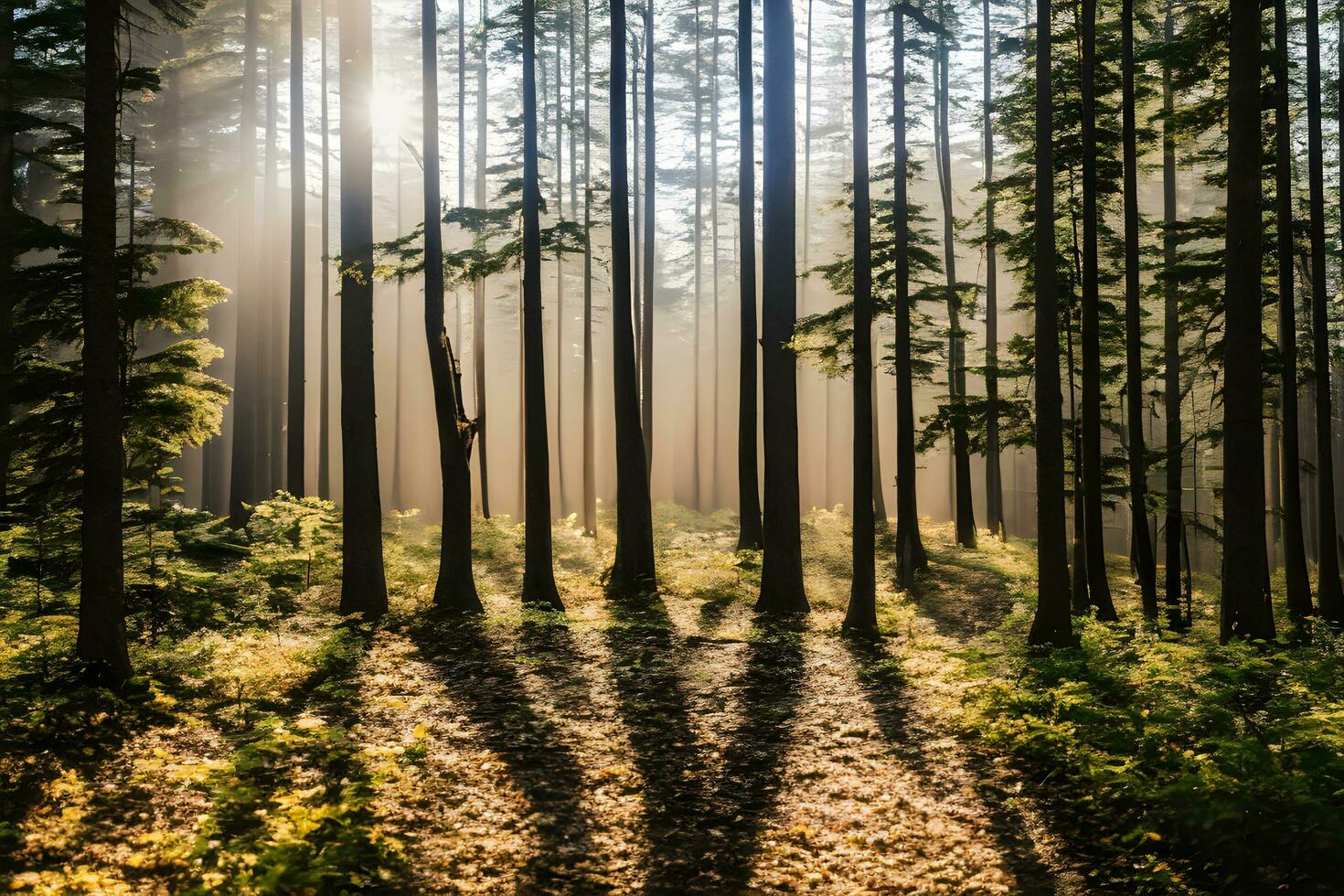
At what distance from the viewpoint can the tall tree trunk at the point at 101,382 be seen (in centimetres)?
871

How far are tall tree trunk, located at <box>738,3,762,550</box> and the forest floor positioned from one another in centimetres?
745

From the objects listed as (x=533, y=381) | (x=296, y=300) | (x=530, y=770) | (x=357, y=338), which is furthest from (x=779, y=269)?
(x=296, y=300)

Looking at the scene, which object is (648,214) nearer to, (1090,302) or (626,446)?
(626,446)

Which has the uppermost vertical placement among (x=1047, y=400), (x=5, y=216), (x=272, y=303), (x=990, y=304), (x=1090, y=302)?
(x=272, y=303)

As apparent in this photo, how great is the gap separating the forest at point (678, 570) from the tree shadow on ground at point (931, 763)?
2.3 inches

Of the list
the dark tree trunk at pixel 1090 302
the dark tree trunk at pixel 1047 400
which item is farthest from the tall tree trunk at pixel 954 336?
the dark tree trunk at pixel 1047 400

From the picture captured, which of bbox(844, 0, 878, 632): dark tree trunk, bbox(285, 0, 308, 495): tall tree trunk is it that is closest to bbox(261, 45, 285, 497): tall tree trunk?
bbox(285, 0, 308, 495): tall tree trunk

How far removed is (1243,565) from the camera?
11695 mm

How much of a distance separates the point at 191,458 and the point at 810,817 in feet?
130

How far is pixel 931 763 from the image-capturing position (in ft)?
25.0

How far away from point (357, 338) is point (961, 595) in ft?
43.2

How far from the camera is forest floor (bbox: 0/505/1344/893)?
18.2 feet

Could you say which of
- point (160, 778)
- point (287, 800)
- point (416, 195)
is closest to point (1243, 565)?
point (287, 800)

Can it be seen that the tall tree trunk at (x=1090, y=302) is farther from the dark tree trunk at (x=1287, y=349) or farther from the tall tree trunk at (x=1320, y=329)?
the tall tree trunk at (x=1320, y=329)
